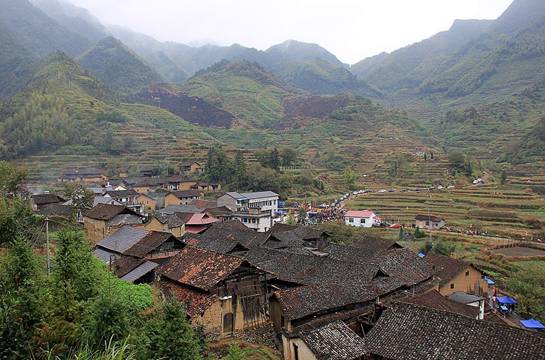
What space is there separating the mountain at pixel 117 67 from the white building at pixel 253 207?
124m

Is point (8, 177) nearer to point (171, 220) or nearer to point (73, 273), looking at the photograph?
point (171, 220)

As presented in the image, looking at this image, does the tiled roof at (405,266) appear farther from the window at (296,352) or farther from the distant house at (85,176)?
the distant house at (85,176)

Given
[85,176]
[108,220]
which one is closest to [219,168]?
[85,176]

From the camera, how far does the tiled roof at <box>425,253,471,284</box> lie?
28719mm

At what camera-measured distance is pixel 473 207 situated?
55375 mm

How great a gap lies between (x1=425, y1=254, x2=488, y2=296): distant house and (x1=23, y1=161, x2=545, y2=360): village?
0.07m

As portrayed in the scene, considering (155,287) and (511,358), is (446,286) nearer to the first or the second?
(511,358)

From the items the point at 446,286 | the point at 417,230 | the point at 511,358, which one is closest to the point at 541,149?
the point at 417,230

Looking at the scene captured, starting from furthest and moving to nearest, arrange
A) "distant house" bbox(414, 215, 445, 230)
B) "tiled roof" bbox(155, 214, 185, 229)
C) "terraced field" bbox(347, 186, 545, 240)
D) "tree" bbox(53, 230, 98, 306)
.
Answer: "distant house" bbox(414, 215, 445, 230), "terraced field" bbox(347, 186, 545, 240), "tiled roof" bbox(155, 214, 185, 229), "tree" bbox(53, 230, 98, 306)

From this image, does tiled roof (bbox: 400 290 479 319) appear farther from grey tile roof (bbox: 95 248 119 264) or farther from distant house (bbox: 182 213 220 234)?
distant house (bbox: 182 213 220 234)

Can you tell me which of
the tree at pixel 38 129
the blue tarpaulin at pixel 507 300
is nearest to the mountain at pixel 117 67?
the tree at pixel 38 129

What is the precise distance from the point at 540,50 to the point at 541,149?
350ft

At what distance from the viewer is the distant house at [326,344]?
643 inches

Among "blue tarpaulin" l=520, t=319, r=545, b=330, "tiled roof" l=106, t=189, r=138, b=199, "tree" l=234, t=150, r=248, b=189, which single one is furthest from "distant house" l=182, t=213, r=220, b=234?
"blue tarpaulin" l=520, t=319, r=545, b=330
